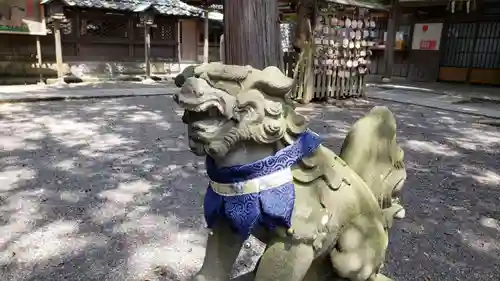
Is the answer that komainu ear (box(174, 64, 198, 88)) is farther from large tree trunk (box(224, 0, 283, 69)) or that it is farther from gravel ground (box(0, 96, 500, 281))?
gravel ground (box(0, 96, 500, 281))

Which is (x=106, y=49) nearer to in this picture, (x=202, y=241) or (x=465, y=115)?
(x=465, y=115)

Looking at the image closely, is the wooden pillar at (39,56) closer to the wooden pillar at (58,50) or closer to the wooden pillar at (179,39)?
the wooden pillar at (58,50)

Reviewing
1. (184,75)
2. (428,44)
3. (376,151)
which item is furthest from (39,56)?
(428,44)

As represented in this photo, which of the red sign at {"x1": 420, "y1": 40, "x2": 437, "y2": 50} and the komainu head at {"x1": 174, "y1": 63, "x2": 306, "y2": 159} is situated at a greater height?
the red sign at {"x1": 420, "y1": 40, "x2": 437, "y2": 50}

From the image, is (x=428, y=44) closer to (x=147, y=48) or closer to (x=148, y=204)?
(x=147, y=48)

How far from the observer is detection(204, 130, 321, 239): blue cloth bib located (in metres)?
1.29

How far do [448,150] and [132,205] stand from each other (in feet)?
14.7

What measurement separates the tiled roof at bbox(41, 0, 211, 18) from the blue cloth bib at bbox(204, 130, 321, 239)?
1276cm

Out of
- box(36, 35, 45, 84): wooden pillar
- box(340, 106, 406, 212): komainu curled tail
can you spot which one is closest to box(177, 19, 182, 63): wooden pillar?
box(36, 35, 45, 84): wooden pillar

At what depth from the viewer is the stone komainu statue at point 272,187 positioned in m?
1.25

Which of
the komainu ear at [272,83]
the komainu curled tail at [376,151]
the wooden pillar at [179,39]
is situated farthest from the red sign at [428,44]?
the komainu ear at [272,83]

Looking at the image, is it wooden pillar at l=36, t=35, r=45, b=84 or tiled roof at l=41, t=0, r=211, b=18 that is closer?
wooden pillar at l=36, t=35, r=45, b=84

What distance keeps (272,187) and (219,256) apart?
38cm

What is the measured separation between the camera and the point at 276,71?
4.31ft
